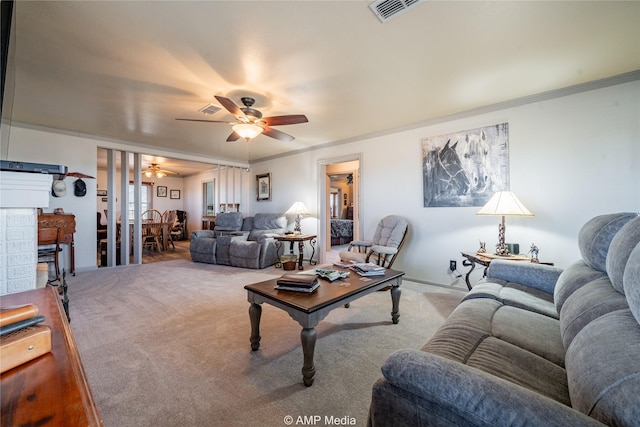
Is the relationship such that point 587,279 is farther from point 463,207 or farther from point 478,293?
point 463,207

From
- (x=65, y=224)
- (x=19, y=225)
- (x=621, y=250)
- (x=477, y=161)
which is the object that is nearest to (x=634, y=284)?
(x=621, y=250)

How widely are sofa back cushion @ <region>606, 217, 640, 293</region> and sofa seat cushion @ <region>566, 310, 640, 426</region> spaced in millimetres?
209

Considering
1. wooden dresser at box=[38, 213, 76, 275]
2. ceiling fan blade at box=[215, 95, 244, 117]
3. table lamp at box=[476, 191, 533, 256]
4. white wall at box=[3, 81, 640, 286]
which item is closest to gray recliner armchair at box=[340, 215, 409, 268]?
white wall at box=[3, 81, 640, 286]

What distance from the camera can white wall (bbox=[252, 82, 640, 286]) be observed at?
252 centimetres

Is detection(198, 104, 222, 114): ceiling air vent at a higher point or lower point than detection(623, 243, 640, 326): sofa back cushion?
higher

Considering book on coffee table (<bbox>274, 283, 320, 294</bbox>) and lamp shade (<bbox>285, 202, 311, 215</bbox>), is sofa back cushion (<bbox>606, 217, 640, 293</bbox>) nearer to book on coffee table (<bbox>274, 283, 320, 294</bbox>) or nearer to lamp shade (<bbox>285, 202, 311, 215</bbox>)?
book on coffee table (<bbox>274, 283, 320, 294</bbox>)

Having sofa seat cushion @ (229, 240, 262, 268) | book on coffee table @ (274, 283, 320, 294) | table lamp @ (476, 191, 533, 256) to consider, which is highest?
table lamp @ (476, 191, 533, 256)

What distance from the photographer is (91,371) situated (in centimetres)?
170

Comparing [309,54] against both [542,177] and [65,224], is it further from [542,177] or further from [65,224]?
[65,224]

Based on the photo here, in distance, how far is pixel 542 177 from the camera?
9.52 ft

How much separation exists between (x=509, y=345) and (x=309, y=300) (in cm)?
107

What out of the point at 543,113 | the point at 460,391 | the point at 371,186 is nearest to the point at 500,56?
the point at 543,113

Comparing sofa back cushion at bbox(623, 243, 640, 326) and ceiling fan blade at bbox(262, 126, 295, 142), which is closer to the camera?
sofa back cushion at bbox(623, 243, 640, 326)

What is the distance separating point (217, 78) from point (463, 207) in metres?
3.27
